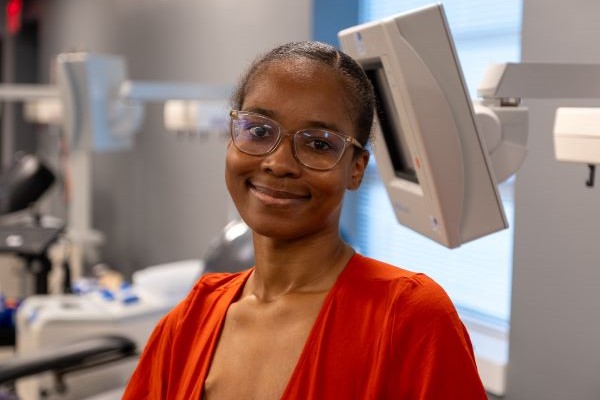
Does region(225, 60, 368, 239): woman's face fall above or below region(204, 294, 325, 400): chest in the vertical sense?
above

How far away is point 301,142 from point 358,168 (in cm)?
12

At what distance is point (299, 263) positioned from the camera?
1.19 m

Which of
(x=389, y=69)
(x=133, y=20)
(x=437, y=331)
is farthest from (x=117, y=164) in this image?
(x=437, y=331)

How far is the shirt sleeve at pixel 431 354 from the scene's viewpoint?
1.01 metres

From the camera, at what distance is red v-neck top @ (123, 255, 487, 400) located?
3.34 feet

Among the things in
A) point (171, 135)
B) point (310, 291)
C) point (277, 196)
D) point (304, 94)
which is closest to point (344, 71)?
point (304, 94)

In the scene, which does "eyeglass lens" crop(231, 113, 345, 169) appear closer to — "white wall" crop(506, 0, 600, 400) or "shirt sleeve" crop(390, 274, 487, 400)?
"shirt sleeve" crop(390, 274, 487, 400)

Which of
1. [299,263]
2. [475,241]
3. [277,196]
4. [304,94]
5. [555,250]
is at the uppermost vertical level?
[304,94]

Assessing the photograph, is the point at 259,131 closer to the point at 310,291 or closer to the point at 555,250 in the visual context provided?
the point at 310,291

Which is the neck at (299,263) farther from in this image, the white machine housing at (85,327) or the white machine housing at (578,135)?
the white machine housing at (85,327)

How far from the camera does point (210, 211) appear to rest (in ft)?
14.7

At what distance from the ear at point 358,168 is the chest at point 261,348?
16cm

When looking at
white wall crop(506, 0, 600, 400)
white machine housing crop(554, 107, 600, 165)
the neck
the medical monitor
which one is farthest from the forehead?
white wall crop(506, 0, 600, 400)

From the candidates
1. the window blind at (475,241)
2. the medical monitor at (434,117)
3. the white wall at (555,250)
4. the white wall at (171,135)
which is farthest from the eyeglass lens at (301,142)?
the white wall at (171,135)
